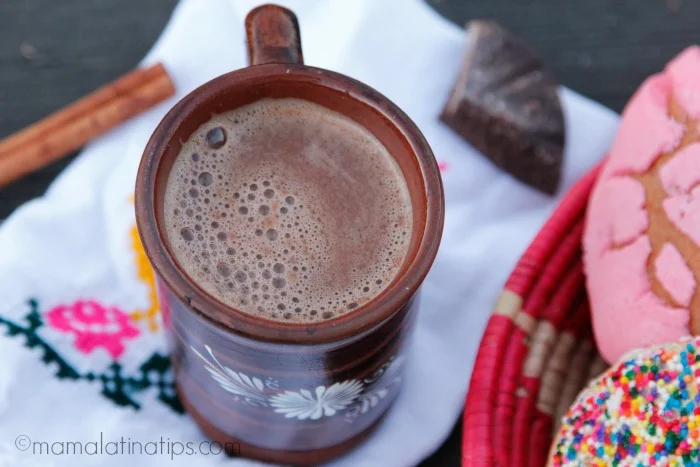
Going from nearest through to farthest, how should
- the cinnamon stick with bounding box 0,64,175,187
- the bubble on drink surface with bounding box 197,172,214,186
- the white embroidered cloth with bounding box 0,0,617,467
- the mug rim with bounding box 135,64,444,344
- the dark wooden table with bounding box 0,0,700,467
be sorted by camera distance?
the mug rim with bounding box 135,64,444,344 < the bubble on drink surface with bounding box 197,172,214,186 < the white embroidered cloth with bounding box 0,0,617,467 < the cinnamon stick with bounding box 0,64,175,187 < the dark wooden table with bounding box 0,0,700,467

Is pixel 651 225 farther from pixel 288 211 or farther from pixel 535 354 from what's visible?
pixel 288 211

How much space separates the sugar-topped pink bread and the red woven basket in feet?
0.12

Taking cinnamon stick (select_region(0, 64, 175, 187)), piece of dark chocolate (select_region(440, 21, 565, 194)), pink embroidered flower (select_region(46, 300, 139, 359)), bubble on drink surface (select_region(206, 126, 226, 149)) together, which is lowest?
pink embroidered flower (select_region(46, 300, 139, 359))

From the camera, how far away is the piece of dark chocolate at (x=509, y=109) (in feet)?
2.85

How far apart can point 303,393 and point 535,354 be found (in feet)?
0.85

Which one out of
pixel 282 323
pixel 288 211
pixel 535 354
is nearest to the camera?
pixel 282 323

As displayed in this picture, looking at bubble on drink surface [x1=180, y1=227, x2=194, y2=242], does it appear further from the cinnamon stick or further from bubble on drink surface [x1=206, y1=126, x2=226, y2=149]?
the cinnamon stick

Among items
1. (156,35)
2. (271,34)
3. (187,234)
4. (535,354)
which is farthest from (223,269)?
(156,35)

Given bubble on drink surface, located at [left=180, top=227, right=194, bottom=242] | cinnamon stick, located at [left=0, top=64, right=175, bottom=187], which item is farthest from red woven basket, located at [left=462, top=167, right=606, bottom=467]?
cinnamon stick, located at [left=0, top=64, right=175, bottom=187]

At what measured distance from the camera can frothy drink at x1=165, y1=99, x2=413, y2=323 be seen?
600 mm

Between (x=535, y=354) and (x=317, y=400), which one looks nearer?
(x=317, y=400)

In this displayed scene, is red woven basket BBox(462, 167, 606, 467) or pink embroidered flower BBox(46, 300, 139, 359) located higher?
red woven basket BBox(462, 167, 606, 467)

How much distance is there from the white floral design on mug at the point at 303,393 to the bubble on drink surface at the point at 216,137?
16cm

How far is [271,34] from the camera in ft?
2.06
